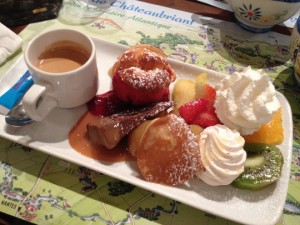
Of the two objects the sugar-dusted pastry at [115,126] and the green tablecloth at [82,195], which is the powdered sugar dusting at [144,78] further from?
the green tablecloth at [82,195]

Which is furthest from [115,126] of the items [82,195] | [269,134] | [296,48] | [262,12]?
[262,12]

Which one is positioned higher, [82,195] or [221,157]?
[221,157]

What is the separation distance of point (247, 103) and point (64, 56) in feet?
1.93

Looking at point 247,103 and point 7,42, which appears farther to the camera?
point 7,42

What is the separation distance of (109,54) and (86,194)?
0.54 m

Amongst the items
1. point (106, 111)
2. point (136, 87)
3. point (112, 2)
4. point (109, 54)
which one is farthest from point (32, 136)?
point (112, 2)

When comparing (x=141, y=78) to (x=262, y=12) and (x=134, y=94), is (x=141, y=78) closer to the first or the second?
(x=134, y=94)

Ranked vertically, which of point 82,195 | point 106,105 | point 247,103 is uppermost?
point 247,103

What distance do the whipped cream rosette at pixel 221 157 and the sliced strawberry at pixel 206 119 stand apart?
0.06 meters

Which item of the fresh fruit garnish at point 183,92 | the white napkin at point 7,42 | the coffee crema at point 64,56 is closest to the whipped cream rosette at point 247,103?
the fresh fruit garnish at point 183,92

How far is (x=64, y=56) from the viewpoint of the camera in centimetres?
102

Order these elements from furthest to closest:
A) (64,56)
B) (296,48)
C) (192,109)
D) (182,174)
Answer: (296,48) < (64,56) < (192,109) < (182,174)

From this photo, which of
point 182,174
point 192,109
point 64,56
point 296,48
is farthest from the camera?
point 296,48

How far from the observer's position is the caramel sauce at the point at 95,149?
88 centimetres
